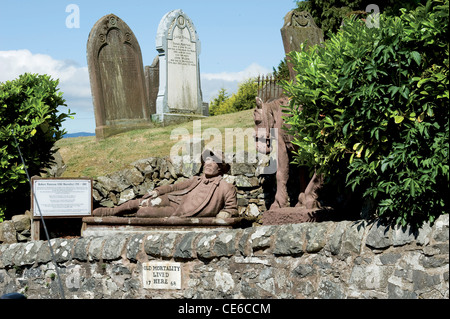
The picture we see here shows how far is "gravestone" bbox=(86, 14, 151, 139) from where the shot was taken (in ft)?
54.3

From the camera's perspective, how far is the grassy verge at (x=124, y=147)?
47.5ft

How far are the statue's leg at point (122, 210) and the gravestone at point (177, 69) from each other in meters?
6.26

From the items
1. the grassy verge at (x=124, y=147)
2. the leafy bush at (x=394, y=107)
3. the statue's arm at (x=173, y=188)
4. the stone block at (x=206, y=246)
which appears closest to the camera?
the leafy bush at (x=394, y=107)

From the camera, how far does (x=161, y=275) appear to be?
8.94m

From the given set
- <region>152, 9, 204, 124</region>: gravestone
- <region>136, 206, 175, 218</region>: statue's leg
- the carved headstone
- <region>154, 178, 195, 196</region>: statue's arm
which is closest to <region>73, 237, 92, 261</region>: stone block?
<region>136, 206, 175, 218</region>: statue's leg

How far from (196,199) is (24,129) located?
414 centimetres

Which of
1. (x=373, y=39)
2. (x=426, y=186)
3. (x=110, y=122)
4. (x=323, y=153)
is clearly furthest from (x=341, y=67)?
(x=110, y=122)

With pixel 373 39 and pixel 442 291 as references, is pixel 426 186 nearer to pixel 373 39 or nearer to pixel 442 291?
pixel 442 291

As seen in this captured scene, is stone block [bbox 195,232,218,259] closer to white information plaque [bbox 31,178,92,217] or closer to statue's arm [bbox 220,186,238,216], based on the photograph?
statue's arm [bbox 220,186,238,216]

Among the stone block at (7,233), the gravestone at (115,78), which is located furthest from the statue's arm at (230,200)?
the gravestone at (115,78)

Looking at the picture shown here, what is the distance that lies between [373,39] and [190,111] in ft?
38.3

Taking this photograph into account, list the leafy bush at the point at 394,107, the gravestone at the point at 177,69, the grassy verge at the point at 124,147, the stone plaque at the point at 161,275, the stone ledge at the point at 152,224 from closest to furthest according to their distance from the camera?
the leafy bush at the point at 394,107 < the stone plaque at the point at 161,275 < the stone ledge at the point at 152,224 < the grassy verge at the point at 124,147 < the gravestone at the point at 177,69
